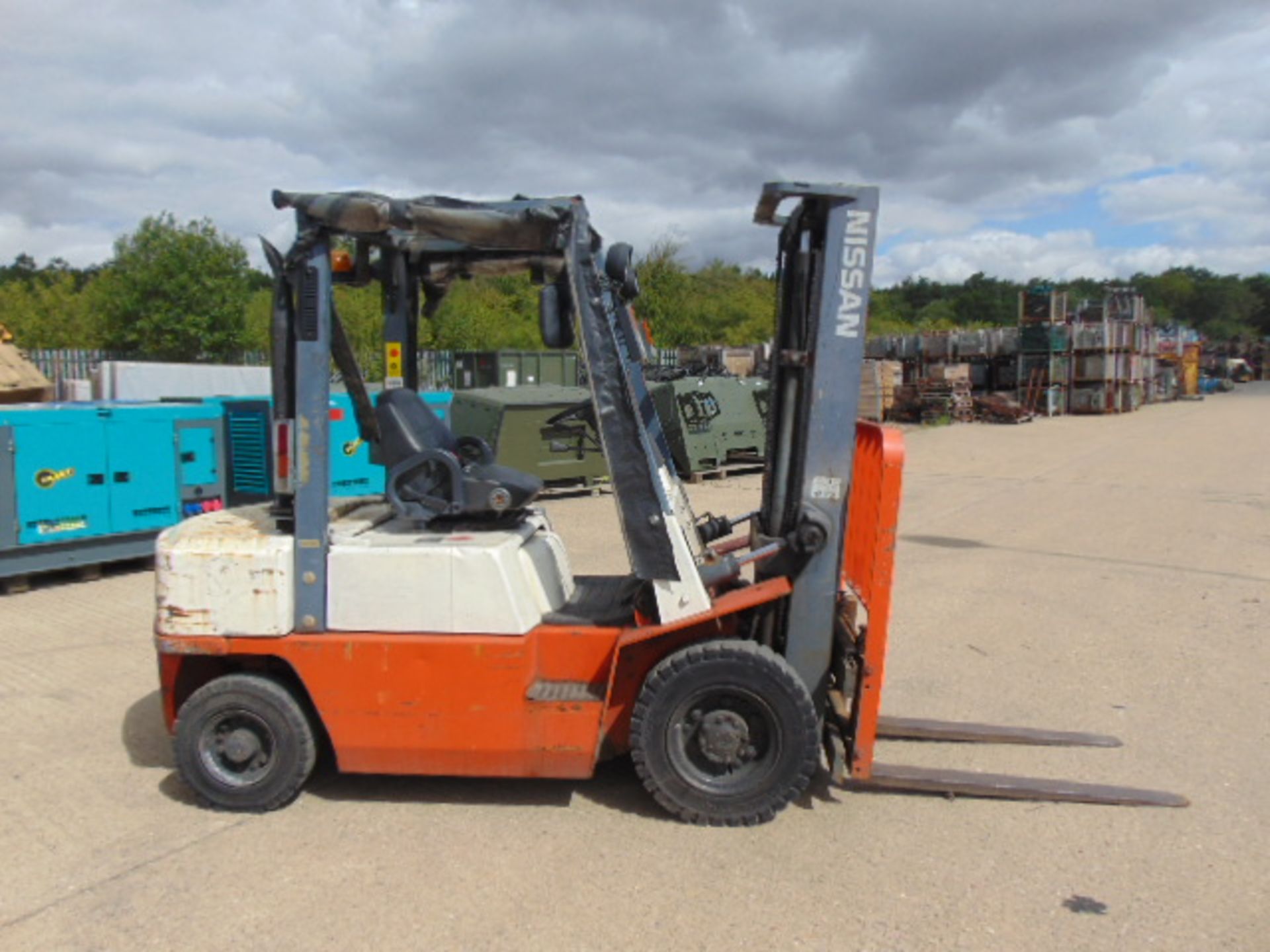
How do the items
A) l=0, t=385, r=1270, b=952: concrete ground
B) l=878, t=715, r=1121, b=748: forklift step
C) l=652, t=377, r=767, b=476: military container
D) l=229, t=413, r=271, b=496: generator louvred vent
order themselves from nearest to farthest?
1. l=0, t=385, r=1270, b=952: concrete ground
2. l=878, t=715, r=1121, b=748: forklift step
3. l=229, t=413, r=271, b=496: generator louvred vent
4. l=652, t=377, r=767, b=476: military container

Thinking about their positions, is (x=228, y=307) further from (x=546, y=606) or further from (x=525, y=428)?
(x=546, y=606)

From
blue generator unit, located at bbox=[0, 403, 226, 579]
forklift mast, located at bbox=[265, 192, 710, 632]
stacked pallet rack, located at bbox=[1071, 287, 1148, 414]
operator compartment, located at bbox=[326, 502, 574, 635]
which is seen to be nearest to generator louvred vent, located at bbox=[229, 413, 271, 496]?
blue generator unit, located at bbox=[0, 403, 226, 579]

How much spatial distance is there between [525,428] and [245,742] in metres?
10.1

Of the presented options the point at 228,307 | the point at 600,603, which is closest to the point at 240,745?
the point at 600,603

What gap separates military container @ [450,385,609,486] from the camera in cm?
1402

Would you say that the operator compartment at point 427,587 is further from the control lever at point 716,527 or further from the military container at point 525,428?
the military container at point 525,428

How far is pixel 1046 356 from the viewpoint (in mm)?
34438

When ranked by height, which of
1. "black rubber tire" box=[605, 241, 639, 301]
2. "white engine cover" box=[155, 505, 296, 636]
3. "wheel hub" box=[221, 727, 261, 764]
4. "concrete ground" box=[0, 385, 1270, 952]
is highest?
"black rubber tire" box=[605, 241, 639, 301]

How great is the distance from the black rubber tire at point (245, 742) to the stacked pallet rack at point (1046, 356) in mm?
33388

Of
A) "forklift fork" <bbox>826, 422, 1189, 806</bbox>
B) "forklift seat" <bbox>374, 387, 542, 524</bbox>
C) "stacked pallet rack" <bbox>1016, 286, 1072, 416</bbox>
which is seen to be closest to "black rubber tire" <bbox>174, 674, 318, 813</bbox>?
"forklift seat" <bbox>374, 387, 542, 524</bbox>

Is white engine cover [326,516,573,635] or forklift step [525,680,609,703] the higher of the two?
white engine cover [326,516,573,635]

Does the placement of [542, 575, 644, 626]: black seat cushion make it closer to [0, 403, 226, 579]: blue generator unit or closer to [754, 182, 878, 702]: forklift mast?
[754, 182, 878, 702]: forklift mast

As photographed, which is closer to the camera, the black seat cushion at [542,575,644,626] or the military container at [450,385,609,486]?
the black seat cushion at [542,575,644,626]

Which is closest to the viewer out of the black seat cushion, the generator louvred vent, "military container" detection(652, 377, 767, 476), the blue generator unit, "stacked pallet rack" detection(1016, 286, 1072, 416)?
the black seat cushion
